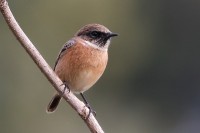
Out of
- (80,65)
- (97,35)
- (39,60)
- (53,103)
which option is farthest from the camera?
(53,103)

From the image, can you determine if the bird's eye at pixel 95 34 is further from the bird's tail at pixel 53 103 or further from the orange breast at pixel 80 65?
the bird's tail at pixel 53 103

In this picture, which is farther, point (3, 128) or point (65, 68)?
point (3, 128)

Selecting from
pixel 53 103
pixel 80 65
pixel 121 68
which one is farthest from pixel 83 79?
pixel 121 68

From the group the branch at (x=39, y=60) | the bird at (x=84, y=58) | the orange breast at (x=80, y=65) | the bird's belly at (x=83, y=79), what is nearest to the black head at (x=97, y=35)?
the bird at (x=84, y=58)

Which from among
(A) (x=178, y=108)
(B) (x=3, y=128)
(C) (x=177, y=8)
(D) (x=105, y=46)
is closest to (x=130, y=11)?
(C) (x=177, y=8)

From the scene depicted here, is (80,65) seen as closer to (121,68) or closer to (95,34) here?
(95,34)

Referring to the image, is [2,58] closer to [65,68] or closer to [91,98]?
[91,98]

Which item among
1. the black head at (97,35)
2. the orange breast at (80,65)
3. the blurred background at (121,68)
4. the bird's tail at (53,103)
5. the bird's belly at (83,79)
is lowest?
the blurred background at (121,68)
